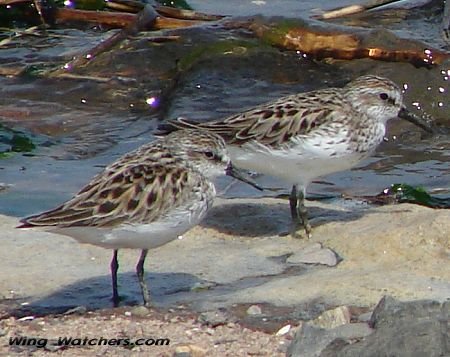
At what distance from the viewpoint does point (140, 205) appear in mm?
5770

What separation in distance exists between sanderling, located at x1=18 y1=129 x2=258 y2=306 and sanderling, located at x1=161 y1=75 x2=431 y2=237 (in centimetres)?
107

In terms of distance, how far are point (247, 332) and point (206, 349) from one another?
269mm

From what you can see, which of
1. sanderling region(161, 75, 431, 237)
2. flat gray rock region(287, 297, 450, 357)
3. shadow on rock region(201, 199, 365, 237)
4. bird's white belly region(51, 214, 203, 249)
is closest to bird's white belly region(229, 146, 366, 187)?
Answer: sanderling region(161, 75, 431, 237)

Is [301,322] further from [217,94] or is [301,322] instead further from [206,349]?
[217,94]

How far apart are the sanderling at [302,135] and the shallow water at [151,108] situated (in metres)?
1.10

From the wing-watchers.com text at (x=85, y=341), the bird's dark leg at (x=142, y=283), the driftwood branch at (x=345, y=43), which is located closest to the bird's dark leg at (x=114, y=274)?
the bird's dark leg at (x=142, y=283)

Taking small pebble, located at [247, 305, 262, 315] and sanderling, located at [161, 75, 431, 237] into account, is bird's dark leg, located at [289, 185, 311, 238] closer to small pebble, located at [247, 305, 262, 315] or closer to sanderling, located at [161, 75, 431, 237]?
sanderling, located at [161, 75, 431, 237]

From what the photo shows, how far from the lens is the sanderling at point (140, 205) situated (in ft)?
18.6

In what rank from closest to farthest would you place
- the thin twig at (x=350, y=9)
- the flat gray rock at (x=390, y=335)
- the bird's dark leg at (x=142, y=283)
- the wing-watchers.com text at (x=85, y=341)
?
the flat gray rock at (x=390, y=335) → the wing-watchers.com text at (x=85, y=341) → the bird's dark leg at (x=142, y=283) → the thin twig at (x=350, y=9)

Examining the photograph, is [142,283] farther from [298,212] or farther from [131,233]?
[298,212]

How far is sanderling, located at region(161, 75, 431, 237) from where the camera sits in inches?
281

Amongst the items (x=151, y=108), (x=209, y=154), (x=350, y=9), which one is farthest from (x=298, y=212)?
(x=350, y=9)

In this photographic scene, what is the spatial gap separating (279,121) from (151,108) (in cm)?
329

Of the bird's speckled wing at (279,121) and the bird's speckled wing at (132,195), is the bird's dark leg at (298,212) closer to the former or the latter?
the bird's speckled wing at (279,121)
